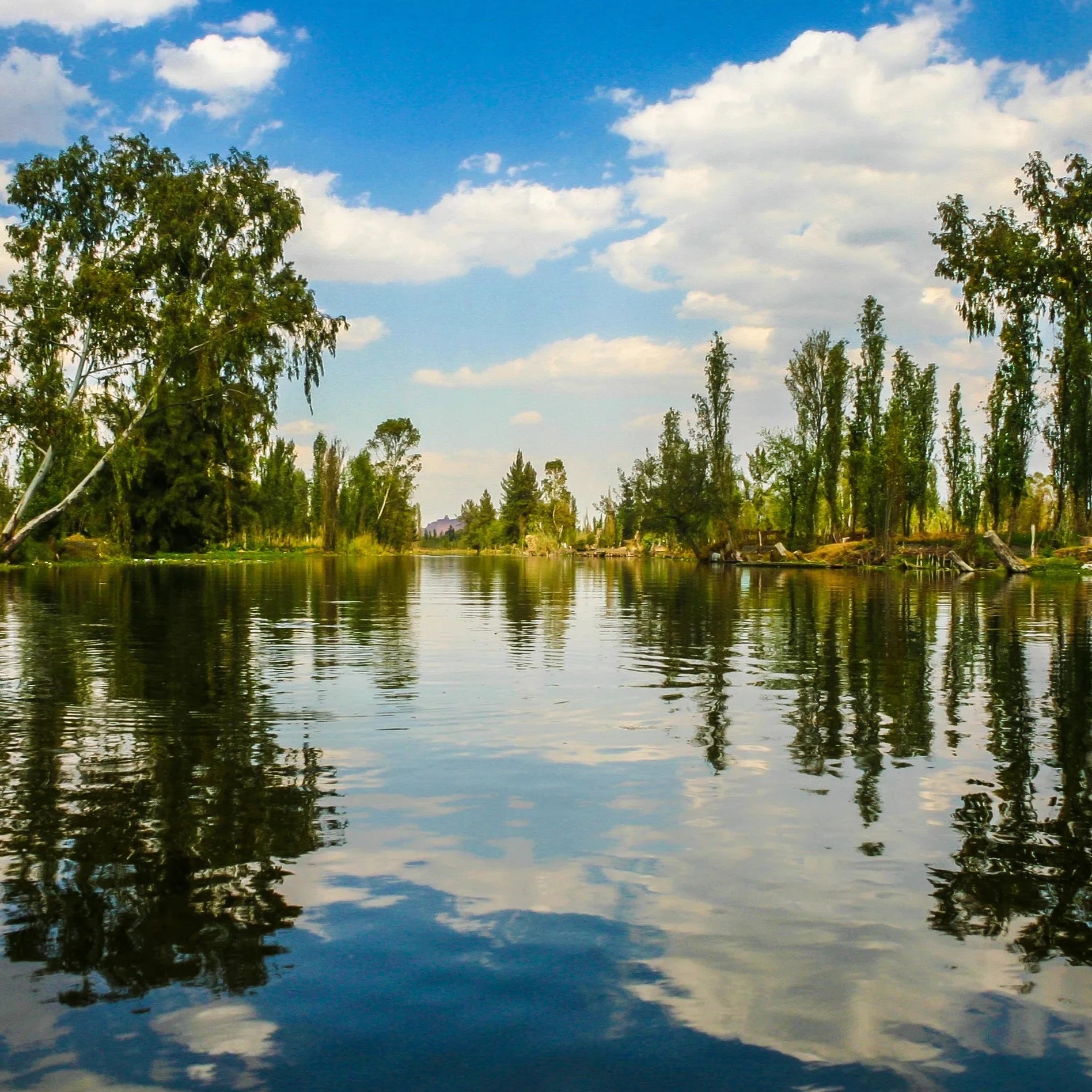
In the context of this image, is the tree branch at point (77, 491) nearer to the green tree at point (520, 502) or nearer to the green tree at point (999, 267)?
the green tree at point (999, 267)

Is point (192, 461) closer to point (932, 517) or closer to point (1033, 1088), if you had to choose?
point (1033, 1088)

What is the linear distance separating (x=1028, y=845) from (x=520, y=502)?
550 feet

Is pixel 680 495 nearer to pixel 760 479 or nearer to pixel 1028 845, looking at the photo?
pixel 760 479

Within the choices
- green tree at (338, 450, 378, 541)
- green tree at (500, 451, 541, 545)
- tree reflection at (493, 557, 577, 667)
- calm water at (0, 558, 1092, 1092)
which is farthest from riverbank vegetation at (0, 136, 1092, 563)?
green tree at (500, 451, 541, 545)

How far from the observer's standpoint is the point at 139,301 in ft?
140

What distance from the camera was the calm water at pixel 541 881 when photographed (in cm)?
362

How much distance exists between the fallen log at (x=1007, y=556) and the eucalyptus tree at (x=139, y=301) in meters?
36.0

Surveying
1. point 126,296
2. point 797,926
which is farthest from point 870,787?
point 126,296

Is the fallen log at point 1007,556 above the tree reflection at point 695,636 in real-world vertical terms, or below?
above

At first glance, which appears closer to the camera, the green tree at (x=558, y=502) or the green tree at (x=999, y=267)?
the green tree at (x=999, y=267)

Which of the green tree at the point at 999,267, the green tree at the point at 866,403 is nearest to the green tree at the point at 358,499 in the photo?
the green tree at the point at 866,403

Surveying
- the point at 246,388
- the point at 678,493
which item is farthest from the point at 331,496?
the point at 246,388

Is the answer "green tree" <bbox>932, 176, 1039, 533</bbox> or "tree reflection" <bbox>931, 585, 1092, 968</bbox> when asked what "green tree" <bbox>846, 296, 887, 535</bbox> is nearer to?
"green tree" <bbox>932, 176, 1039, 533</bbox>

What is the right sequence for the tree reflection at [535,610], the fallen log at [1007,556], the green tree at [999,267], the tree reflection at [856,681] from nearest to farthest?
1. the tree reflection at [856,681]
2. the tree reflection at [535,610]
3. the green tree at [999,267]
4. the fallen log at [1007,556]
